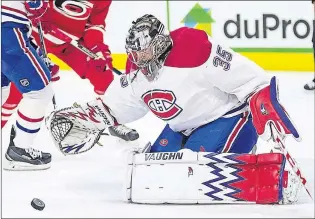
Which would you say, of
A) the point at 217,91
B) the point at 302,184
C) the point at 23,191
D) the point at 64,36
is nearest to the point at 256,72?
the point at 217,91

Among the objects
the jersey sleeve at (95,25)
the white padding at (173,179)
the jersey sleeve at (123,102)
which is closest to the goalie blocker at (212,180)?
the white padding at (173,179)

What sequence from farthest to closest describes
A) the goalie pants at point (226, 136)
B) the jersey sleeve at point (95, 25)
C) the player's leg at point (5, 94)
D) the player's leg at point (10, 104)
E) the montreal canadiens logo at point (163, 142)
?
the jersey sleeve at point (95, 25), the player's leg at point (10, 104), the player's leg at point (5, 94), the montreal canadiens logo at point (163, 142), the goalie pants at point (226, 136)

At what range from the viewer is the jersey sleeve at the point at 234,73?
2.57 m

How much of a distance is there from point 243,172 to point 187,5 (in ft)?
7.74

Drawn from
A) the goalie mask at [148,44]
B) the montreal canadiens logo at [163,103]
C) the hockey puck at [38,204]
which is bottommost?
the hockey puck at [38,204]

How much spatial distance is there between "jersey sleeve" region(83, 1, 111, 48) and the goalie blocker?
54.9 inches

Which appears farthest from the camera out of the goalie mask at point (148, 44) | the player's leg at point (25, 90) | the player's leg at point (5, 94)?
the player's leg at point (5, 94)

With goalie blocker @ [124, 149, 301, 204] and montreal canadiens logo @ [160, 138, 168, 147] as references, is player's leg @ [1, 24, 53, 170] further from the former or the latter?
goalie blocker @ [124, 149, 301, 204]

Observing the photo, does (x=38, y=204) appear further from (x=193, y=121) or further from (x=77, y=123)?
(x=193, y=121)

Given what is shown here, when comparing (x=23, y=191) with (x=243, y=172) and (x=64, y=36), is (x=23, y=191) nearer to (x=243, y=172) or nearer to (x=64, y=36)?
(x=243, y=172)

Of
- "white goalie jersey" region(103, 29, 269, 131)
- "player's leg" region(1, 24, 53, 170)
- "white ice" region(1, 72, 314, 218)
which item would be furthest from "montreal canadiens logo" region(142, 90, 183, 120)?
"player's leg" region(1, 24, 53, 170)

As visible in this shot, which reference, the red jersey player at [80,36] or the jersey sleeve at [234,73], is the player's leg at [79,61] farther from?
the jersey sleeve at [234,73]

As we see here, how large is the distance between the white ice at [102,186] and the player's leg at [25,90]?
0.23ft

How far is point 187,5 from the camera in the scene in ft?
15.4
